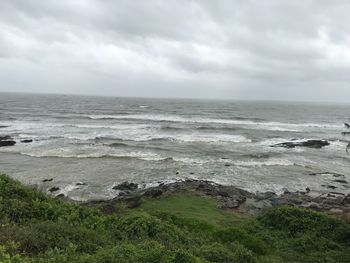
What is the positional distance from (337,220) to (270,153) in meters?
22.3

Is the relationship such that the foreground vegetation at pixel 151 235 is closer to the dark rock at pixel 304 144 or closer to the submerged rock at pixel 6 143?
the submerged rock at pixel 6 143

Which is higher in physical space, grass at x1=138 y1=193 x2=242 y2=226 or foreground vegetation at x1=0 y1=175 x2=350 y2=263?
foreground vegetation at x1=0 y1=175 x2=350 y2=263

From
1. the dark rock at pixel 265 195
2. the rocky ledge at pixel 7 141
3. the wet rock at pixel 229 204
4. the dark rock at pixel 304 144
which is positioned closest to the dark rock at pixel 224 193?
the wet rock at pixel 229 204

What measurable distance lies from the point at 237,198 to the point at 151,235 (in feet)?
33.7

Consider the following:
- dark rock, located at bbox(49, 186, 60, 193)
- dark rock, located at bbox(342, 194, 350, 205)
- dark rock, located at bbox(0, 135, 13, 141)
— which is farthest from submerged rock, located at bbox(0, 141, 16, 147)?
dark rock, located at bbox(342, 194, 350, 205)

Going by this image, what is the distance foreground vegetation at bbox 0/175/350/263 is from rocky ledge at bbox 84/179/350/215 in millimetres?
1630

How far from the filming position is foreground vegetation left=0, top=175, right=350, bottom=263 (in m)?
7.66

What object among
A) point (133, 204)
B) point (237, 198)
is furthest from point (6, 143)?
point (237, 198)

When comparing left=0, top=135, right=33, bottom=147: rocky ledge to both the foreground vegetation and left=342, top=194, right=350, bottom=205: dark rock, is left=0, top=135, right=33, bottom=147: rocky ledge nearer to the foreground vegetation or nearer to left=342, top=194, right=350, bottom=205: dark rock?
the foreground vegetation

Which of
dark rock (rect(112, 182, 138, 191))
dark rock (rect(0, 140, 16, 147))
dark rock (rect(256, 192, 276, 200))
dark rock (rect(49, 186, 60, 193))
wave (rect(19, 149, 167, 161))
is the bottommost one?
dark rock (rect(256, 192, 276, 200))

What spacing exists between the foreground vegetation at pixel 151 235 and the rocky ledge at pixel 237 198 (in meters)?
1.63

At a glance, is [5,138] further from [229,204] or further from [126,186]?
[229,204]

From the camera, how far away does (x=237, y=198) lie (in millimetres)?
20562

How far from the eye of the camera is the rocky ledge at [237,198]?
19.2m
